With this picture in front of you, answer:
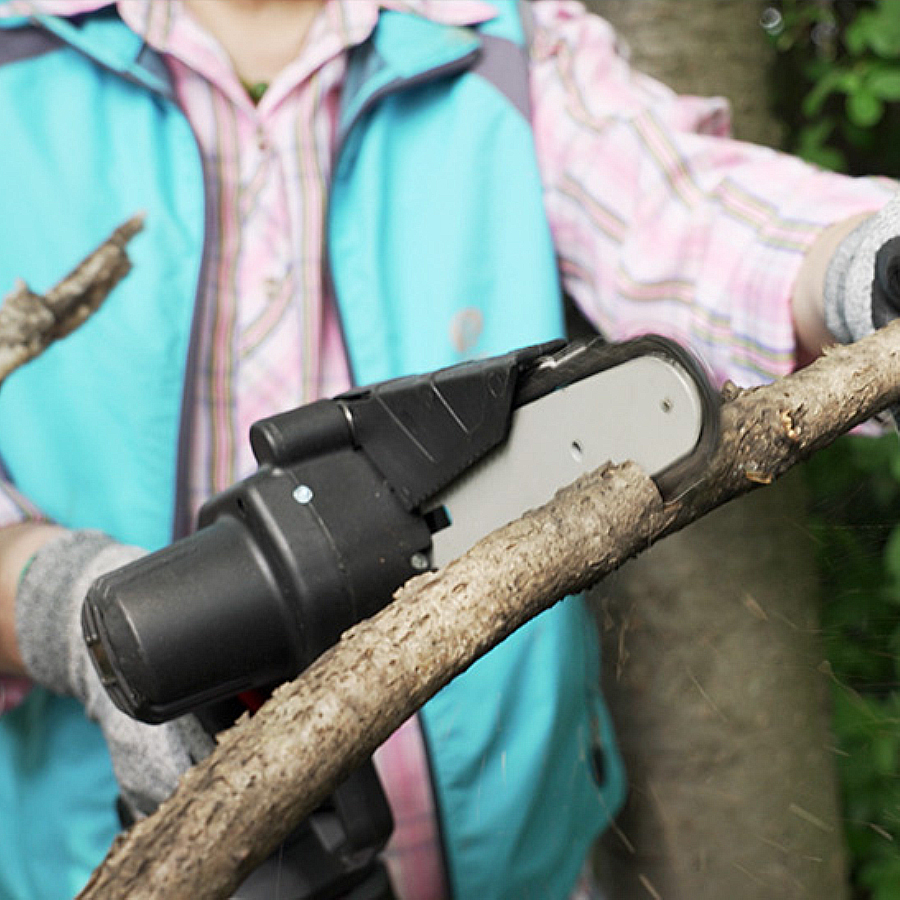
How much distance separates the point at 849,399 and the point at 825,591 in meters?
0.09

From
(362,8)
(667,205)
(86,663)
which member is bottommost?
(86,663)

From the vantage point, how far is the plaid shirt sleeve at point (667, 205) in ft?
2.63

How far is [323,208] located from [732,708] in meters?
0.59

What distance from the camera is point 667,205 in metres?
0.90

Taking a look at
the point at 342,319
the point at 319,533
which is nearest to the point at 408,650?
the point at 319,533

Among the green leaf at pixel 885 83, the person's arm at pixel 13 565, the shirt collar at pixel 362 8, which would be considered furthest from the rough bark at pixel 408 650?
the green leaf at pixel 885 83

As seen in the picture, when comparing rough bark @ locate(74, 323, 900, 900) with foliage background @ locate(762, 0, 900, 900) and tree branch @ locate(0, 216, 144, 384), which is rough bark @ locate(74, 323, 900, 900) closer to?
foliage background @ locate(762, 0, 900, 900)

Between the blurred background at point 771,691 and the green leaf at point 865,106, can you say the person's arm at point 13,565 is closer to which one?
the blurred background at point 771,691

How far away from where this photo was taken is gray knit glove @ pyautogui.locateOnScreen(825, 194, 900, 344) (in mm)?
583

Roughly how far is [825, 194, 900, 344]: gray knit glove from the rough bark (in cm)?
17

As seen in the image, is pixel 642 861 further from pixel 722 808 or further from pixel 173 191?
pixel 173 191

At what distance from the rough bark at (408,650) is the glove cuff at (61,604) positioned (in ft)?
1.32

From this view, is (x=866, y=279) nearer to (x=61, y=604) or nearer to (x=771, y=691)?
(x=771, y=691)

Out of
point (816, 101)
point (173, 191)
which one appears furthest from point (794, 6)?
point (173, 191)
